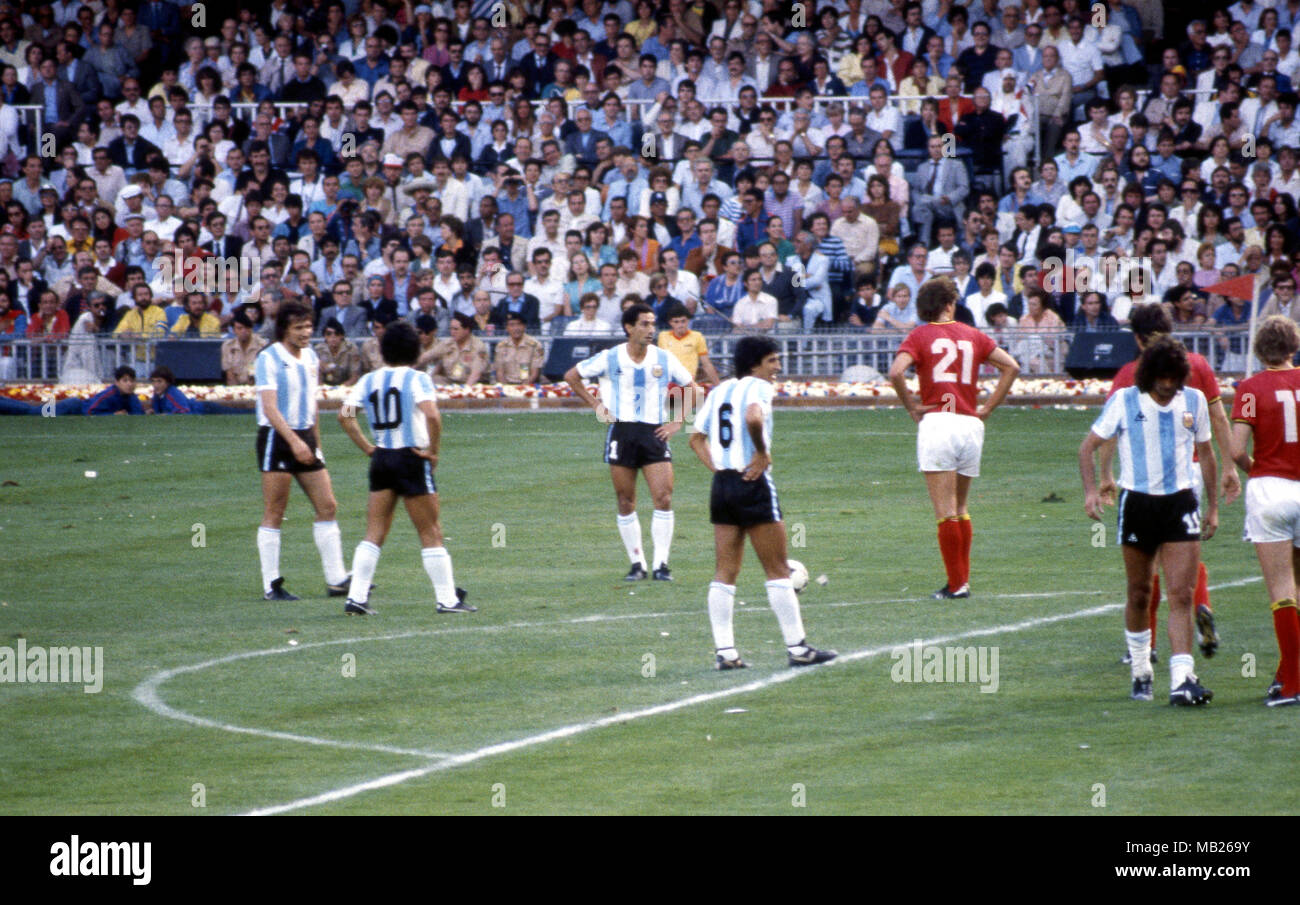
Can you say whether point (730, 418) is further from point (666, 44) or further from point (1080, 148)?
point (666, 44)

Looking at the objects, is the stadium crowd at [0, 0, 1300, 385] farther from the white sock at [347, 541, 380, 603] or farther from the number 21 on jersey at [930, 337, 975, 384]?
the white sock at [347, 541, 380, 603]

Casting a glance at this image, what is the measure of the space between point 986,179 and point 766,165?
3397mm

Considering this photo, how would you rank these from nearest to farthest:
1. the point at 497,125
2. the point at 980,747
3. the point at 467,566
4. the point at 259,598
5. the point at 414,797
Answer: the point at 414,797
the point at 980,747
the point at 259,598
the point at 467,566
the point at 497,125

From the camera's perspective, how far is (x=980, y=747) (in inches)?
323

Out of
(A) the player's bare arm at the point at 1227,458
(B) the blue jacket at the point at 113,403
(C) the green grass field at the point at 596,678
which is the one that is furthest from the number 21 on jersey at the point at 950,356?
(B) the blue jacket at the point at 113,403

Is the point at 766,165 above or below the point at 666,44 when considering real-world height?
below

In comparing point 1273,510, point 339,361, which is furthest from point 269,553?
point 339,361

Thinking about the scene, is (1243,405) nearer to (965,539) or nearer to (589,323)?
(965,539)

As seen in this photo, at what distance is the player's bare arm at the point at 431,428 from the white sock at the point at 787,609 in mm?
2811

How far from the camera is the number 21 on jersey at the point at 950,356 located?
40.0 feet

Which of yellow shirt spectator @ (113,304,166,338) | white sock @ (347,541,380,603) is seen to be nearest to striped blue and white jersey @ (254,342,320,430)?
white sock @ (347,541,380,603)

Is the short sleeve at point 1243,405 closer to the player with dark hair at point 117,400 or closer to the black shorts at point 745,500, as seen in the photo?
the black shorts at point 745,500

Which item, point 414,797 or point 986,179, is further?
point 986,179

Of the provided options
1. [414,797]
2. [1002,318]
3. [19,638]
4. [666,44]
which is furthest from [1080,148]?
[414,797]
